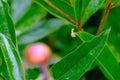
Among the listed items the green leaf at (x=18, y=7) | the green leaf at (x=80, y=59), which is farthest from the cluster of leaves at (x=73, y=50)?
the green leaf at (x=18, y=7)

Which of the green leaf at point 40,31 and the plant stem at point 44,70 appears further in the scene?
the green leaf at point 40,31

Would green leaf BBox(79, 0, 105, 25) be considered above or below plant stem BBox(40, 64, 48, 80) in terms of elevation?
below

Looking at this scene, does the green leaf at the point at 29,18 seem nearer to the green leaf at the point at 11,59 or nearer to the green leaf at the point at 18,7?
the green leaf at the point at 18,7

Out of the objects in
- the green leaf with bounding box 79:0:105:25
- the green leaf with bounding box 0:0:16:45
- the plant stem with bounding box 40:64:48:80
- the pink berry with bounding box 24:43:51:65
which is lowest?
the green leaf with bounding box 0:0:16:45

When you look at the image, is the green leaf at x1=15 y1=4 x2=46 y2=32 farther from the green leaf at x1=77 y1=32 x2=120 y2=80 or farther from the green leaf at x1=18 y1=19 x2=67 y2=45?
the green leaf at x1=77 y1=32 x2=120 y2=80

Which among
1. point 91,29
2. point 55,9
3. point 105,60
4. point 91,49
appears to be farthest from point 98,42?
point 91,29

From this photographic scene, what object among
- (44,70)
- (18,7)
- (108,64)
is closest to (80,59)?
(108,64)

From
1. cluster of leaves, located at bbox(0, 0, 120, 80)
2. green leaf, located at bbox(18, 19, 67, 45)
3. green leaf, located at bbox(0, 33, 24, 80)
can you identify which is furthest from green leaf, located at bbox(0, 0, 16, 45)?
green leaf, located at bbox(18, 19, 67, 45)
